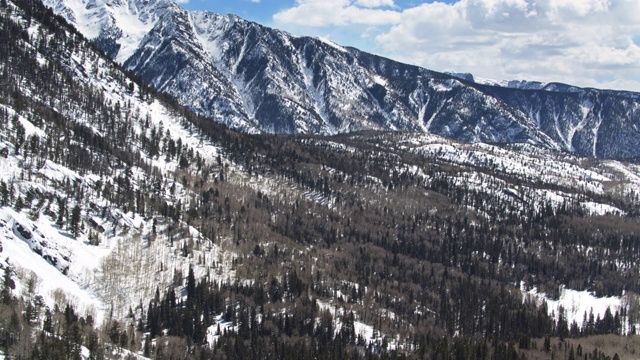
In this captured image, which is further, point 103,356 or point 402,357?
point 402,357

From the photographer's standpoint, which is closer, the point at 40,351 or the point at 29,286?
the point at 40,351

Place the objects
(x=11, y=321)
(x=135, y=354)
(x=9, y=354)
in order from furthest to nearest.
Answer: (x=135, y=354) < (x=11, y=321) < (x=9, y=354)

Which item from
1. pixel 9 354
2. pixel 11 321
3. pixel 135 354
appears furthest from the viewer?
pixel 135 354

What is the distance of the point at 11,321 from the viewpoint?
168500mm

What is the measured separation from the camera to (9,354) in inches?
6176

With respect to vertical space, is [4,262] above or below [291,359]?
above

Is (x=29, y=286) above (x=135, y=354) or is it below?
above

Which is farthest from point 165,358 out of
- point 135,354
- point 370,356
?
point 370,356

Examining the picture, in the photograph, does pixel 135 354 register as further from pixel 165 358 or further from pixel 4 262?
pixel 4 262

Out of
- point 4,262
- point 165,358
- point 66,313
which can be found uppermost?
point 4,262

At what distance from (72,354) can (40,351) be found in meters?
8.41

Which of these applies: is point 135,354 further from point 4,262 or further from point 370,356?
point 370,356

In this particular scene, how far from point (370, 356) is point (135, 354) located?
77.7 meters

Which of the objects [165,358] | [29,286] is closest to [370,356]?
[165,358]
